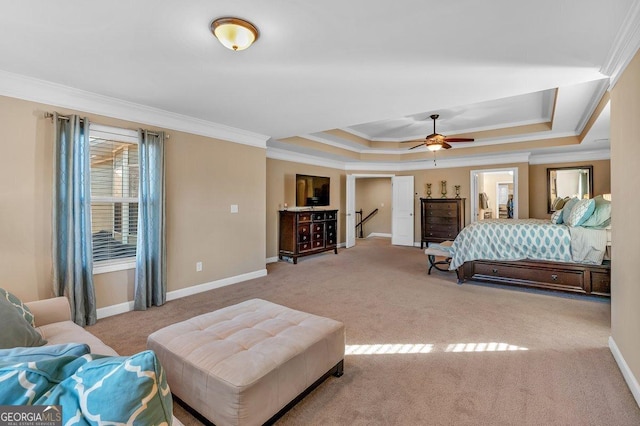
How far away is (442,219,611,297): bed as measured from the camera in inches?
152

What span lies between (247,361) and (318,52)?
2.25m

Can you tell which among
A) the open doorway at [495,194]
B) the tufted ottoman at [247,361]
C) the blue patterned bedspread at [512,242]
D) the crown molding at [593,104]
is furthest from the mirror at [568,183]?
the tufted ottoman at [247,361]

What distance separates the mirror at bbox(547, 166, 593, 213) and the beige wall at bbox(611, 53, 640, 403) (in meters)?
4.80

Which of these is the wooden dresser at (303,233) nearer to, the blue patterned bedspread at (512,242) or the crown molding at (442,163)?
the crown molding at (442,163)

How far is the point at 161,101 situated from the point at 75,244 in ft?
5.77

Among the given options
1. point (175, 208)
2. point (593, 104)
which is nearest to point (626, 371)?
point (593, 104)

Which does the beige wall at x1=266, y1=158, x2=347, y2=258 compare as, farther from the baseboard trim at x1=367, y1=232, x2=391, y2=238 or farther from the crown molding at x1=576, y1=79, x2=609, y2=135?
the crown molding at x1=576, y1=79, x2=609, y2=135

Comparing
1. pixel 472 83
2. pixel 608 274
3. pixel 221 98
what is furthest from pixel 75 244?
pixel 608 274

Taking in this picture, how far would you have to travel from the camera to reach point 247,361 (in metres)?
1.63

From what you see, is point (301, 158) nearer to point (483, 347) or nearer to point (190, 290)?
point (190, 290)

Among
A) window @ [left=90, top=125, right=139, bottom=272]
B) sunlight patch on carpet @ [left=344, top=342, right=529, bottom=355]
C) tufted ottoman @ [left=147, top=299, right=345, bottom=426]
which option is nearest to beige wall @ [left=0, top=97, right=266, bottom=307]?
window @ [left=90, top=125, right=139, bottom=272]

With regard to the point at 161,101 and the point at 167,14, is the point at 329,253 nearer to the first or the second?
the point at 161,101

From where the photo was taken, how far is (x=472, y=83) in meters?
3.05

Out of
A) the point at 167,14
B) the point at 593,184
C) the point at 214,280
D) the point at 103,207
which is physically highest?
the point at 167,14
